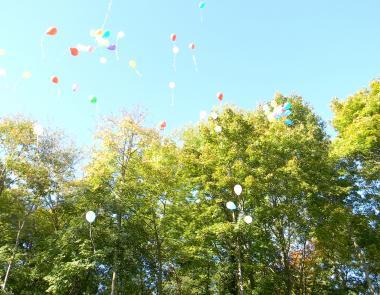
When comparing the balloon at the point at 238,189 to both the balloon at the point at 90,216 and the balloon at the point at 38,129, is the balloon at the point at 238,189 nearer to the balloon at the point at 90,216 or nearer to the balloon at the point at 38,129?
the balloon at the point at 90,216

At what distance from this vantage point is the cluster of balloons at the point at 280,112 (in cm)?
1961

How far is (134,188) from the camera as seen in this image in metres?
18.6

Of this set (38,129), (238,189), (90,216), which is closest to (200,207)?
(238,189)

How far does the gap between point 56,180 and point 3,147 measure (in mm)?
3514

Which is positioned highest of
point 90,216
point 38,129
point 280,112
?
point 280,112

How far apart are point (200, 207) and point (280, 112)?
699 cm

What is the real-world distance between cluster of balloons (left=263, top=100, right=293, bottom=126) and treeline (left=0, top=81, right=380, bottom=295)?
2.03 feet

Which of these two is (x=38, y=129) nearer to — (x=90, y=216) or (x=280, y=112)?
(x=90, y=216)

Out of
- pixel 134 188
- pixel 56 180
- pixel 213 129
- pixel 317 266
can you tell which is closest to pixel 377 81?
pixel 213 129

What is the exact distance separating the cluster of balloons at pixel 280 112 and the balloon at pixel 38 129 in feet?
43.7

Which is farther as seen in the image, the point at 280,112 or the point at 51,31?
the point at 280,112

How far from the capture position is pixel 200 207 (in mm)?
20922

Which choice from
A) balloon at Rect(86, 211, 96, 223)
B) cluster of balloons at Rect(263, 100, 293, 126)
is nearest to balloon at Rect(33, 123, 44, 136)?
balloon at Rect(86, 211, 96, 223)

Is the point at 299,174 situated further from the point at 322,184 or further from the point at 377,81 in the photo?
the point at 377,81
